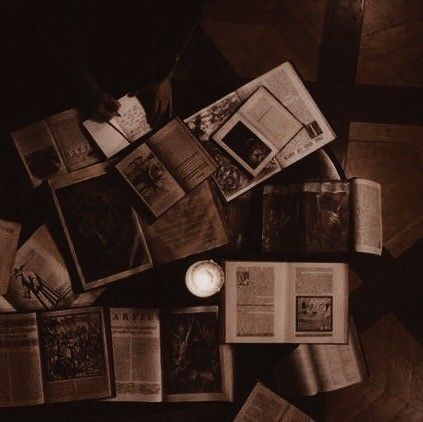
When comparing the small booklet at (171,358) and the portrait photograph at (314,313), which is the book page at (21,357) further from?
the portrait photograph at (314,313)

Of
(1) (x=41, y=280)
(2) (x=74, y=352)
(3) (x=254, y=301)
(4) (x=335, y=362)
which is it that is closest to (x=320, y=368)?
(4) (x=335, y=362)

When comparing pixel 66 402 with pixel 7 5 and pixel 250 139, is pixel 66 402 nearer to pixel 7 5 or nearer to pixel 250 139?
pixel 250 139

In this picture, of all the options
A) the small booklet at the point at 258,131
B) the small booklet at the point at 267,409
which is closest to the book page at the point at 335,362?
the small booklet at the point at 267,409

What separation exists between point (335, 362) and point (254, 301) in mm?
351

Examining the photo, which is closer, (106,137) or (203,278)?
(203,278)

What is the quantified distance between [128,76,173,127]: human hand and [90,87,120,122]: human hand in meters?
0.08

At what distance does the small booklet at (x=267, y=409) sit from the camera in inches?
56.6

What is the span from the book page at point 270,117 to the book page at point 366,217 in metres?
0.23

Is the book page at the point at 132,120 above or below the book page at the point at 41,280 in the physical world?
above

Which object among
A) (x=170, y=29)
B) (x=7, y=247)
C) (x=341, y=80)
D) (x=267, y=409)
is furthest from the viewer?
(x=341, y=80)

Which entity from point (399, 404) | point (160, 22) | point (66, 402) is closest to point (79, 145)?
point (160, 22)

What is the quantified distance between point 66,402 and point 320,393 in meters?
0.71

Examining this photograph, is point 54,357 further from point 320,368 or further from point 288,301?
point 320,368

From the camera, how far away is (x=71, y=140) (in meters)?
1.44
